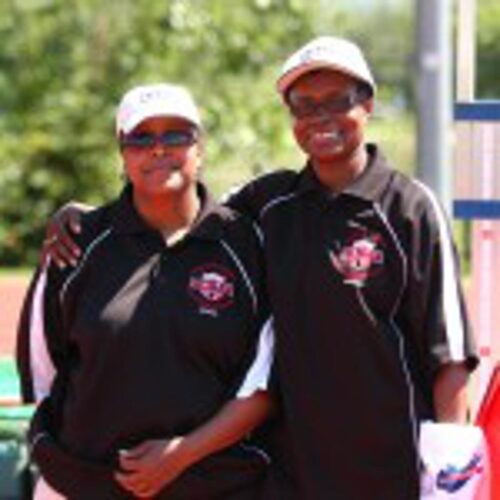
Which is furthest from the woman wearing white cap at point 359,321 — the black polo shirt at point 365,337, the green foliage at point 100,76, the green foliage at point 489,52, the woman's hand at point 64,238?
the green foliage at point 489,52

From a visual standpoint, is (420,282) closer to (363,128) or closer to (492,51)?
(363,128)

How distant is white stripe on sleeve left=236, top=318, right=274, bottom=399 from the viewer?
4.32 meters

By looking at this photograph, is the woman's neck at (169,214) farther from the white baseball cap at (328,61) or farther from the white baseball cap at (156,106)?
the white baseball cap at (328,61)

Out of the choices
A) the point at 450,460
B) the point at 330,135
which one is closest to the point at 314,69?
the point at 330,135

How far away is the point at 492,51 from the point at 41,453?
30291 mm

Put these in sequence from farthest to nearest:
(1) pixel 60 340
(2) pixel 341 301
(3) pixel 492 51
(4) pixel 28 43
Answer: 1. (3) pixel 492 51
2. (4) pixel 28 43
3. (1) pixel 60 340
4. (2) pixel 341 301

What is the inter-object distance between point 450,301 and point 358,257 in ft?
0.86

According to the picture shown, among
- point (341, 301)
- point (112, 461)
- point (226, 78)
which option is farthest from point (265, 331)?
point (226, 78)

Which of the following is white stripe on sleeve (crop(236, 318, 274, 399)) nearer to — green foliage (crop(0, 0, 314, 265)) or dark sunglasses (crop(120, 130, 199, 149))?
dark sunglasses (crop(120, 130, 199, 149))

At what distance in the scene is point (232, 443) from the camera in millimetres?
4340

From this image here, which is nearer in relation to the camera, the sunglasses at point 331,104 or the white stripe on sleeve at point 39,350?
the sunglasses at point 331,104

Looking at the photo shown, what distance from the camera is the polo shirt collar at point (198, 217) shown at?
4445 mm

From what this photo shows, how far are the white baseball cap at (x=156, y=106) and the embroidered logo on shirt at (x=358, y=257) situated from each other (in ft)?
1.72

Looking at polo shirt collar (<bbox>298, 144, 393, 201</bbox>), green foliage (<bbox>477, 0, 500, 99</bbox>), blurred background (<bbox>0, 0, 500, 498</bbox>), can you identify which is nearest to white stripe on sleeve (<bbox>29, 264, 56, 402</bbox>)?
polo shirt collar (<bbox>298, 144, 393, 201</bbox>)
